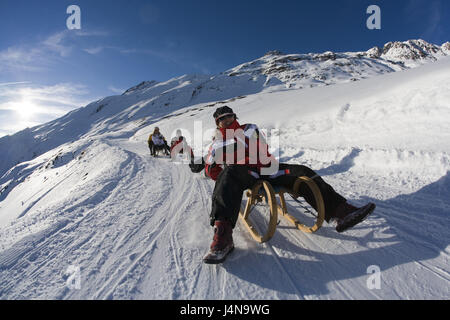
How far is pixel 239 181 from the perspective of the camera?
2.10m

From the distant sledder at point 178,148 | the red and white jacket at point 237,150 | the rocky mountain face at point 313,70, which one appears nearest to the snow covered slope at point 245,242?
the red and white jacket at point 237,150

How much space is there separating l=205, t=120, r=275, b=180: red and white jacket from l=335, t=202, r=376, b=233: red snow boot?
0.92m

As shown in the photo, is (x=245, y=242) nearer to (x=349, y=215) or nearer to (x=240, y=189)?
(x=240, y=189)

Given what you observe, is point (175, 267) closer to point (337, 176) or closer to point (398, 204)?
point (398, 204)

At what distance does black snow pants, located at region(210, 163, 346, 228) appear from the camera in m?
1.92

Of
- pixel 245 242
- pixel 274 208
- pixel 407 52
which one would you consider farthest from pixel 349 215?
pixel 407 52

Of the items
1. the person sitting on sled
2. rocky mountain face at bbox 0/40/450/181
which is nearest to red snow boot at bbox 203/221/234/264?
the person sitting on sled

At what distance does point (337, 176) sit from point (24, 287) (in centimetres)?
495

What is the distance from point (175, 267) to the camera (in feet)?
5.97

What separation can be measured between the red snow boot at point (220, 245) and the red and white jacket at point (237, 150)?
782 millimetres

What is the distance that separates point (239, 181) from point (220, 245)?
25.2 inches

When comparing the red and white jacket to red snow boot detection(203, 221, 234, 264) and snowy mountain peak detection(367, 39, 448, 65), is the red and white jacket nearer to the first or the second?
red snow boot detection(203, 221, 234, 264)

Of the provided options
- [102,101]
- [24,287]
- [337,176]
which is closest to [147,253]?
[24,287]

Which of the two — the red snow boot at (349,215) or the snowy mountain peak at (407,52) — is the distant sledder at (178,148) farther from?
the snowy mountain peak at (407,52)
